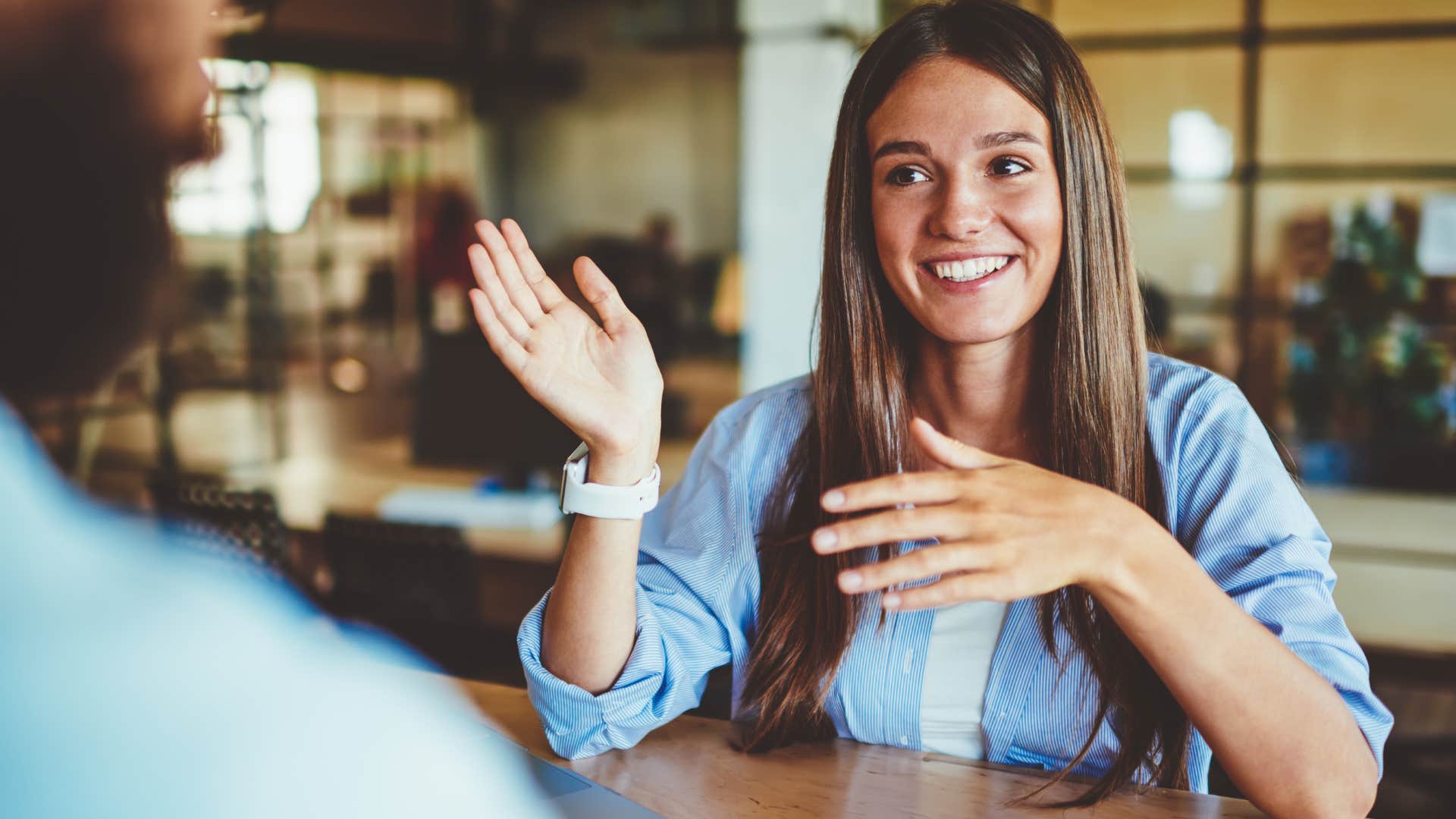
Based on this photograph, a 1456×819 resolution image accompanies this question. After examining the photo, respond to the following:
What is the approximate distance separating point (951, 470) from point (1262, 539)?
0.42m

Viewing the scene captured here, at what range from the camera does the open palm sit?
1147 mm

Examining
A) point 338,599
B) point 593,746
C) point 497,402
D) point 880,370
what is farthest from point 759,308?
point 593,746

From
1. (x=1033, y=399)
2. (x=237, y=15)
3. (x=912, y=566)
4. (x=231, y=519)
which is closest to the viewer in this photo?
(x=237, y=15)

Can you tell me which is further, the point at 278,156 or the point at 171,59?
the point at 278,156

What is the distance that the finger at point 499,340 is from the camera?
3.76ft

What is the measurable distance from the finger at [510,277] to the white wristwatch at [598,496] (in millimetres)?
155

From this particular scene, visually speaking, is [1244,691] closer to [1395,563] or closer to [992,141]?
[992,141]

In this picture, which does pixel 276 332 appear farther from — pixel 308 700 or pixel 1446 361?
pixel 308 700

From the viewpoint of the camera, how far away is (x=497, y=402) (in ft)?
10.5

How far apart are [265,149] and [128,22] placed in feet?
22.4

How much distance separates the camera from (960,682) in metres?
1.31

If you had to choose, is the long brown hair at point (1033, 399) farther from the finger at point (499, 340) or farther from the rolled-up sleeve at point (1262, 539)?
the finger at point (499, 340)

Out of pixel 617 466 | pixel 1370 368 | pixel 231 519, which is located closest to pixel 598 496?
pixel 617 466

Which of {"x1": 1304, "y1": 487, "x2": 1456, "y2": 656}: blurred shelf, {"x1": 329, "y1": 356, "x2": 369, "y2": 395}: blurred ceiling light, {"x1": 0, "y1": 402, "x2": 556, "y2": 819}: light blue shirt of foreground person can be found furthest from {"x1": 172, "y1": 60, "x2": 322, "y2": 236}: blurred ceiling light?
{"x1": 1304, "y1": 487, "x2": 1456, "y2": 656}: blurred shelf
